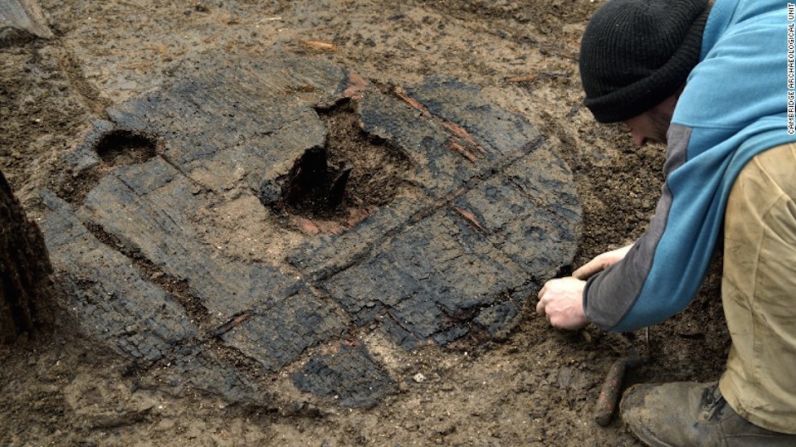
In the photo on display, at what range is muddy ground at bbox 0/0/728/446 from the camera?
8.44 ft

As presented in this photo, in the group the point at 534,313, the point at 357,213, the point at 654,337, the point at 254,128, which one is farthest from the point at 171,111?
the point at 654,337

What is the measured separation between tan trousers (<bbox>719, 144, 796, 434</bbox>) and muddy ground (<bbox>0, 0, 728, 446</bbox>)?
0.39 metres

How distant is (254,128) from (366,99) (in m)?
0.47

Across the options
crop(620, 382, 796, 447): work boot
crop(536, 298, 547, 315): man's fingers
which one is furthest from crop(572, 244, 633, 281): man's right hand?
crop(620, 382, 796, 447): work boot

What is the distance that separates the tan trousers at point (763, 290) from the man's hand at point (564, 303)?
0.46 meters

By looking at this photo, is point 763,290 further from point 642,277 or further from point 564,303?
point 564,303

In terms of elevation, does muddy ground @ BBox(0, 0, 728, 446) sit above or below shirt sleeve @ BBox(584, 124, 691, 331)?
below

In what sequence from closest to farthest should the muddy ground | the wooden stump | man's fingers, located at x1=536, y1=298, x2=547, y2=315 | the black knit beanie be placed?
the black knit beanie, the wooden stump, the muddy ground, man's fingers, located at x1=536, y1=298, x2=547, y2=315

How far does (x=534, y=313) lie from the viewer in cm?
294

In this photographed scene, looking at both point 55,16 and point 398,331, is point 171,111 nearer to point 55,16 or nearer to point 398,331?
point 55,16

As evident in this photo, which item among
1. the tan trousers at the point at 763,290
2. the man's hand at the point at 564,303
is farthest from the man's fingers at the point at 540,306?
the tan trousers at the point at 763,290

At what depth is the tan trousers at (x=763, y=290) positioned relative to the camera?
209 centimetres

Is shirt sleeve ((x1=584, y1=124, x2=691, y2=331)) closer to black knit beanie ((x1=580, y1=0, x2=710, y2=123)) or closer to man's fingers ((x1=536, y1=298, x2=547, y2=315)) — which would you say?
black knit beanie ((x1=580, y1=0, x2=710, y2=123))

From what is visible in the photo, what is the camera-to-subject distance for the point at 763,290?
2199 millimetres
